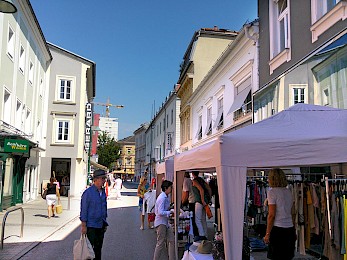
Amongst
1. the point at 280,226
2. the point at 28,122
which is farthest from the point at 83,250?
the point at 28,122

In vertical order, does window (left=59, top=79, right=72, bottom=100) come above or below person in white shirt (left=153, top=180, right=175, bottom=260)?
above

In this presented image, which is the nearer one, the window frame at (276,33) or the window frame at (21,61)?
the window frame at (276,33)

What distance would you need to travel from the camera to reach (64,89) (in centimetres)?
2908

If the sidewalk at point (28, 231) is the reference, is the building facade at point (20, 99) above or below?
above

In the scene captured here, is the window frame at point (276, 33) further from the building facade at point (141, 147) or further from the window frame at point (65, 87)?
the building facade at point (141, 147)

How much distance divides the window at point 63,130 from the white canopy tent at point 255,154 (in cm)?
2586

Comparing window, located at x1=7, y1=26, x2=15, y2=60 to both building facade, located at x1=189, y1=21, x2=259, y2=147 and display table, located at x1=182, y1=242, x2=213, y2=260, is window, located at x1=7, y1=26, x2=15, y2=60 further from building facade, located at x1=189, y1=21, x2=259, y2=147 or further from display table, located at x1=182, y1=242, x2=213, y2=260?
display table, located at x1=182, y1=242, x2=213, y2=260

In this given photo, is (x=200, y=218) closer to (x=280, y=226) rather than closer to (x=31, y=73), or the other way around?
(x=280, y=226)

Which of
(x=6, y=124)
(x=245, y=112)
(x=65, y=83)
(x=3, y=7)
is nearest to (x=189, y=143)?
(x=65, y=83)

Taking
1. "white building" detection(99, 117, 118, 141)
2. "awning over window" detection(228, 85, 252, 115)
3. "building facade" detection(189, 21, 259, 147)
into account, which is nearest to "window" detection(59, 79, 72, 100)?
"building facade" detection(189, 21, 259, 147)

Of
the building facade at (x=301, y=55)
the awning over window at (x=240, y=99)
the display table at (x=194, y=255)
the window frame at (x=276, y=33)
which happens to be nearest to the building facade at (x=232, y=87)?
the awning over window at (x=240, y=99)

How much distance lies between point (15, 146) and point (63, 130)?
1317cm

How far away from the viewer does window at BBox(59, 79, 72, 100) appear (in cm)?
2894

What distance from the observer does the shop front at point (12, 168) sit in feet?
51.8
